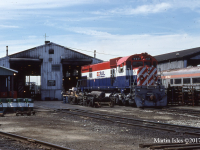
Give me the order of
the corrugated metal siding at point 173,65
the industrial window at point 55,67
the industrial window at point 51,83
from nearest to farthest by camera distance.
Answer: the corrugated metal siding at point 173,65 → the industrial window at point 51,83 → the industrial window at point 55,67

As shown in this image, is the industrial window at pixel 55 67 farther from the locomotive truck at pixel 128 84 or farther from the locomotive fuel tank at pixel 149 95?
the locomotive fuel tank at pixel 149 95

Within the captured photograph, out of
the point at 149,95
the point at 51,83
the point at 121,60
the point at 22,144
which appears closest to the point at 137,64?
the point at 121,60

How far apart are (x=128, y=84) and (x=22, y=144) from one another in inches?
671

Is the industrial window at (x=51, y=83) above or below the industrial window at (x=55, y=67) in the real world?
below

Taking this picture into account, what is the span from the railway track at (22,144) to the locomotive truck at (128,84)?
47.7 feet

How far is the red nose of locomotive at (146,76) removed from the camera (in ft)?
79.9

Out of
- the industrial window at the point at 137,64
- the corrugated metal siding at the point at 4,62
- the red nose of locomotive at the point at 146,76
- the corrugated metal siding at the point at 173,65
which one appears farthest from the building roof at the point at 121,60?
the corrugated metal siding at the point at 4,62

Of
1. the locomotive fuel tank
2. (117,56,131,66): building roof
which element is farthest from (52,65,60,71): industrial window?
the locomotive fuel tank

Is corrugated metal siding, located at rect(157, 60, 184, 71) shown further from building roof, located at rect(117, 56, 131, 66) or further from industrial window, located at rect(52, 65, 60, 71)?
building roof, located at rect(117, 56, 131, 66)

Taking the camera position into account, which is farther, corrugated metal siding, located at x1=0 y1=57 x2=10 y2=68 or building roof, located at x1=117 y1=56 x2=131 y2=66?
corrugated metal siding, located at x1=0 y1=57 x2=10 y2=68

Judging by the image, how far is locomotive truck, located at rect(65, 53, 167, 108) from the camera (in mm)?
23736

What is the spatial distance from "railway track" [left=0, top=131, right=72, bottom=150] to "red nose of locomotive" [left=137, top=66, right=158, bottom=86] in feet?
49.9

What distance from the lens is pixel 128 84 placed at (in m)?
25.6

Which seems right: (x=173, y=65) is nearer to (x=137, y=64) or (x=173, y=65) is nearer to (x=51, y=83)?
(x=51, y=83)
